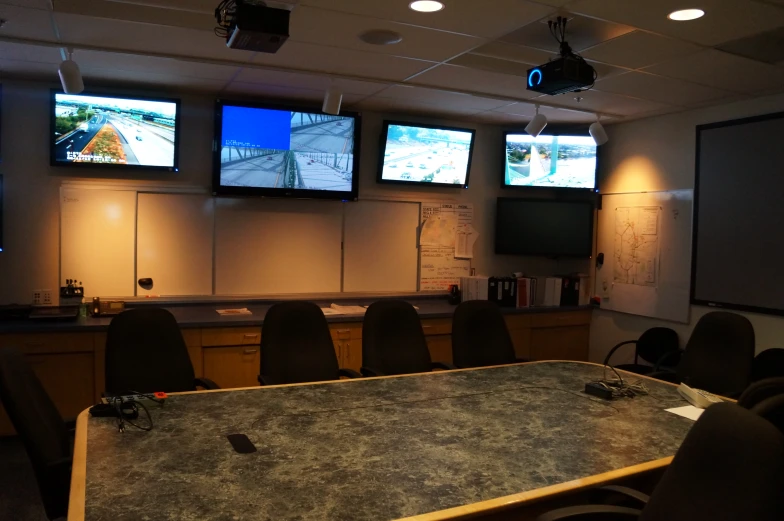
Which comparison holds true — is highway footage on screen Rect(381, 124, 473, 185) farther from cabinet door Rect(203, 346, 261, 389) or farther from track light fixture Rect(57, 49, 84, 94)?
track light fixture Rect(57, 49, 84, 94)

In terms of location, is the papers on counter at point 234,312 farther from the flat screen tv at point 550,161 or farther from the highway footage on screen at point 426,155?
the flat screen tv at point 550,161

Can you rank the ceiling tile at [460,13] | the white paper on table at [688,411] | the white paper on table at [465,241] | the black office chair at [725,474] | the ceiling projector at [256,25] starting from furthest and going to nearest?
1. the white paper on table at [465,241]
2. the ceiling tile at [460,13]
3. the white paper on table at [688,411]
4. the ceiling projector at [256,25]
5. the black office chair at [725,474]

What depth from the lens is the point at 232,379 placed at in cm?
452

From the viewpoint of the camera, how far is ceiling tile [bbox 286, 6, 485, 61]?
3145 mm

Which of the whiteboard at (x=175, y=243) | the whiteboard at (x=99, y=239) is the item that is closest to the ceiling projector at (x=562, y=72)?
the whiteboard at (x=175, y=243)

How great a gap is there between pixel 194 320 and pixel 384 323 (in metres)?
1.50

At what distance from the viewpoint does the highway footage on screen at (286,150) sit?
16.0 ft

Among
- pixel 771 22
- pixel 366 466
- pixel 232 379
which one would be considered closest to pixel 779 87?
pixel 771 22

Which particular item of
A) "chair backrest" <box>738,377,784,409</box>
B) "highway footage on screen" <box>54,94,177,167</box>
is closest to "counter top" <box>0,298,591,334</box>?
"highway footage on screen" <box>54,94,177,167</box>

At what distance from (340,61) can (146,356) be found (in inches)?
87.9

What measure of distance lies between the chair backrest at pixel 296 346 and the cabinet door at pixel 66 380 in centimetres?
155

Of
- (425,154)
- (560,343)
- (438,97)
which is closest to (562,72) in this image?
(438,97)

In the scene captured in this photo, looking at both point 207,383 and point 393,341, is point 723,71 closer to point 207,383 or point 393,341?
point 393,341

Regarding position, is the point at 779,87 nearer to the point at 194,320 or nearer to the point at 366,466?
the point at 366,466
